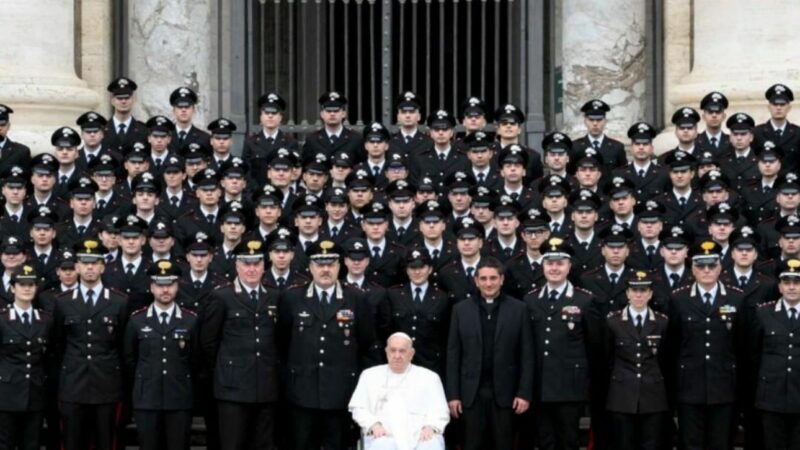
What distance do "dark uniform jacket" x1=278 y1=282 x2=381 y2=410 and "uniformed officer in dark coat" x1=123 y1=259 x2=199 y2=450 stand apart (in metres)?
0.77

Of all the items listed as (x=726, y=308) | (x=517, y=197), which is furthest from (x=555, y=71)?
(x=726, y=308)

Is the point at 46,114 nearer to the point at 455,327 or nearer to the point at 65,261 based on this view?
the point at 65,261

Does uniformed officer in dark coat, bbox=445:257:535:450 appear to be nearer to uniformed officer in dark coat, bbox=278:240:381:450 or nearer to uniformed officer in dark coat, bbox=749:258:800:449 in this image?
uniformed officer in dark coat, bbox=278:240:381:450

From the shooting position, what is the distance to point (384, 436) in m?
17.5

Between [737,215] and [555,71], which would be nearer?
[737,215]

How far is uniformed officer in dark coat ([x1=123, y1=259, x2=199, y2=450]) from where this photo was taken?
18141mm

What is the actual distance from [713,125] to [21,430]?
279 inches

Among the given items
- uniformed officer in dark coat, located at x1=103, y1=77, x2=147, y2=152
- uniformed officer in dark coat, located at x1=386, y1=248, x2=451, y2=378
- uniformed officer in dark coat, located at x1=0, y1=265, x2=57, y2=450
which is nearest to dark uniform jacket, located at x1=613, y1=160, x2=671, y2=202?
uniformed officer in dark coat, located at x1=386, y1=248, x2=451, y2=378

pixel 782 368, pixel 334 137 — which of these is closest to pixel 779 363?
pixel 782 368

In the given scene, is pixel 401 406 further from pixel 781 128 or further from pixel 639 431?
pixel 781 128

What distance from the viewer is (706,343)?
1816cm

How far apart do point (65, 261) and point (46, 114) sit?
469 cm

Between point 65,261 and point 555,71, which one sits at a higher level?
point 555,71

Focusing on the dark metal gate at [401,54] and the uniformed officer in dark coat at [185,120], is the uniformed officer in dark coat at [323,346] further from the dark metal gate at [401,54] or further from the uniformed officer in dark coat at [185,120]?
the dark metal gate at [401,54]
